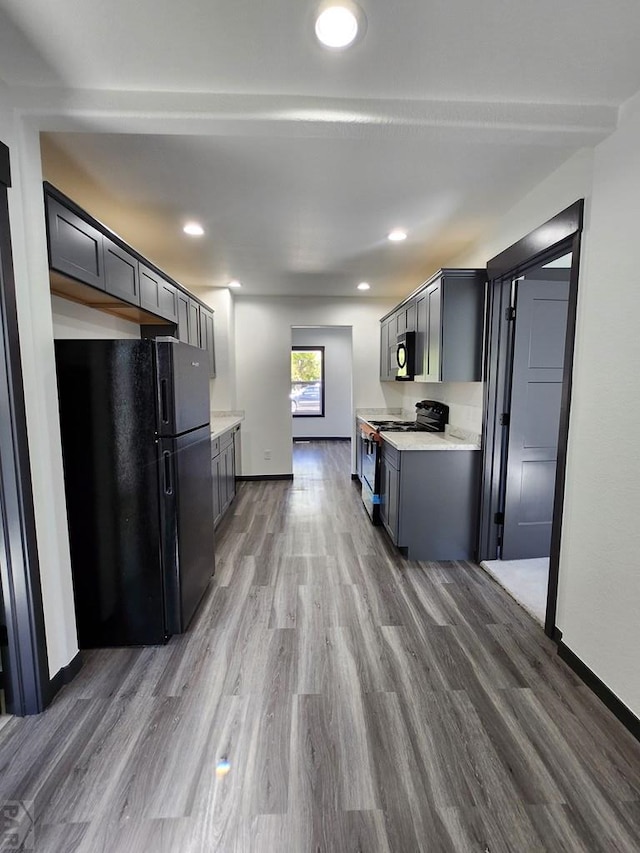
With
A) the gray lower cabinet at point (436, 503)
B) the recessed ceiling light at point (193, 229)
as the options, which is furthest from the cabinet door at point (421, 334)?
the recessed ceiling light at point (193, 229)

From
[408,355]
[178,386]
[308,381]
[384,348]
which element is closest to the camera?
[178,386]

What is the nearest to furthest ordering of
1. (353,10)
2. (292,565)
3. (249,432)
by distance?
(353,10)
(292,565)
(249,432)

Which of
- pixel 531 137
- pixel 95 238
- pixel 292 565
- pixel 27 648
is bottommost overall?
pixel 292 565

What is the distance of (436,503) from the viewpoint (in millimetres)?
2953

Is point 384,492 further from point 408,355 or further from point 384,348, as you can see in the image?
point 384,348

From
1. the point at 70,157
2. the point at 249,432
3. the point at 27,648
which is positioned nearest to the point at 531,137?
the point at 70,157

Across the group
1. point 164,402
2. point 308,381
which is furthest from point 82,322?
point 308,381

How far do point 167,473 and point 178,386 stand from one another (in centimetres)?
46

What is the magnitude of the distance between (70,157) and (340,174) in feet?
4.66

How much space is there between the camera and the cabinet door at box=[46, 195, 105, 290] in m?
1.73

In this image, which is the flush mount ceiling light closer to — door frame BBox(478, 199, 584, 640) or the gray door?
door frame BBox(478, 199, 584, 640)

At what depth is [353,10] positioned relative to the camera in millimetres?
1164


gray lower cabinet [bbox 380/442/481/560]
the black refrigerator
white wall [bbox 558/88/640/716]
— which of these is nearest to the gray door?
gray lower cabinet [bbox 380/442/481/560]

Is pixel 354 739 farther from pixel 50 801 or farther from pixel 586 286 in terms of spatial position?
pixel 586 286
